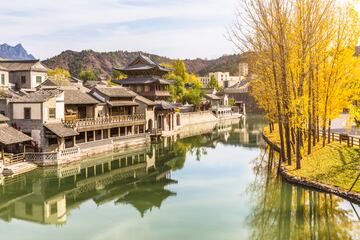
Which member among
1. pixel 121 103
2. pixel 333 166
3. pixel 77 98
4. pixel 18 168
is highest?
pixel 77 98

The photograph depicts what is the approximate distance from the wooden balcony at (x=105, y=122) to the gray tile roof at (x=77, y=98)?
2323 millimetres

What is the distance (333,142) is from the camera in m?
35.0

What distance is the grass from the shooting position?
25.4 metres

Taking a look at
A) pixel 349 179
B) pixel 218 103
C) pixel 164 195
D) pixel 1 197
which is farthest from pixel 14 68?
pixel 218 103

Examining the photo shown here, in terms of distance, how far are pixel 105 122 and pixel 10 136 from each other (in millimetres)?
14228

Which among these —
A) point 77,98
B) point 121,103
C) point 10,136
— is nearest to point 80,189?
point 10,136

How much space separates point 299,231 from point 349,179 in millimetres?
7985

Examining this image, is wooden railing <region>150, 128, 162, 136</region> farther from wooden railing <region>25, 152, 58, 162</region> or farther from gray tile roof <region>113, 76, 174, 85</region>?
wooden railing <region>25, 152, 58, 162</region>

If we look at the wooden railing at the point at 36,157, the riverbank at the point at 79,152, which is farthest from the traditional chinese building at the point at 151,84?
the wooden railing at the point at 36,157

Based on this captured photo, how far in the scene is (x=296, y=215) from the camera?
850 inches

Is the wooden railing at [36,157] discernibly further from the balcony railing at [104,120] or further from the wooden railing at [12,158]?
the balcony railing at [104,120]

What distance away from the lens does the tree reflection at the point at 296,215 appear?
19141 millimetres

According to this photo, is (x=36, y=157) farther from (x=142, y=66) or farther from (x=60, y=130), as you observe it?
(x=142, y=66)

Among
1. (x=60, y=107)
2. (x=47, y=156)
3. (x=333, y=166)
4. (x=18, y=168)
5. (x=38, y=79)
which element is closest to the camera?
(x=333, y=166)
